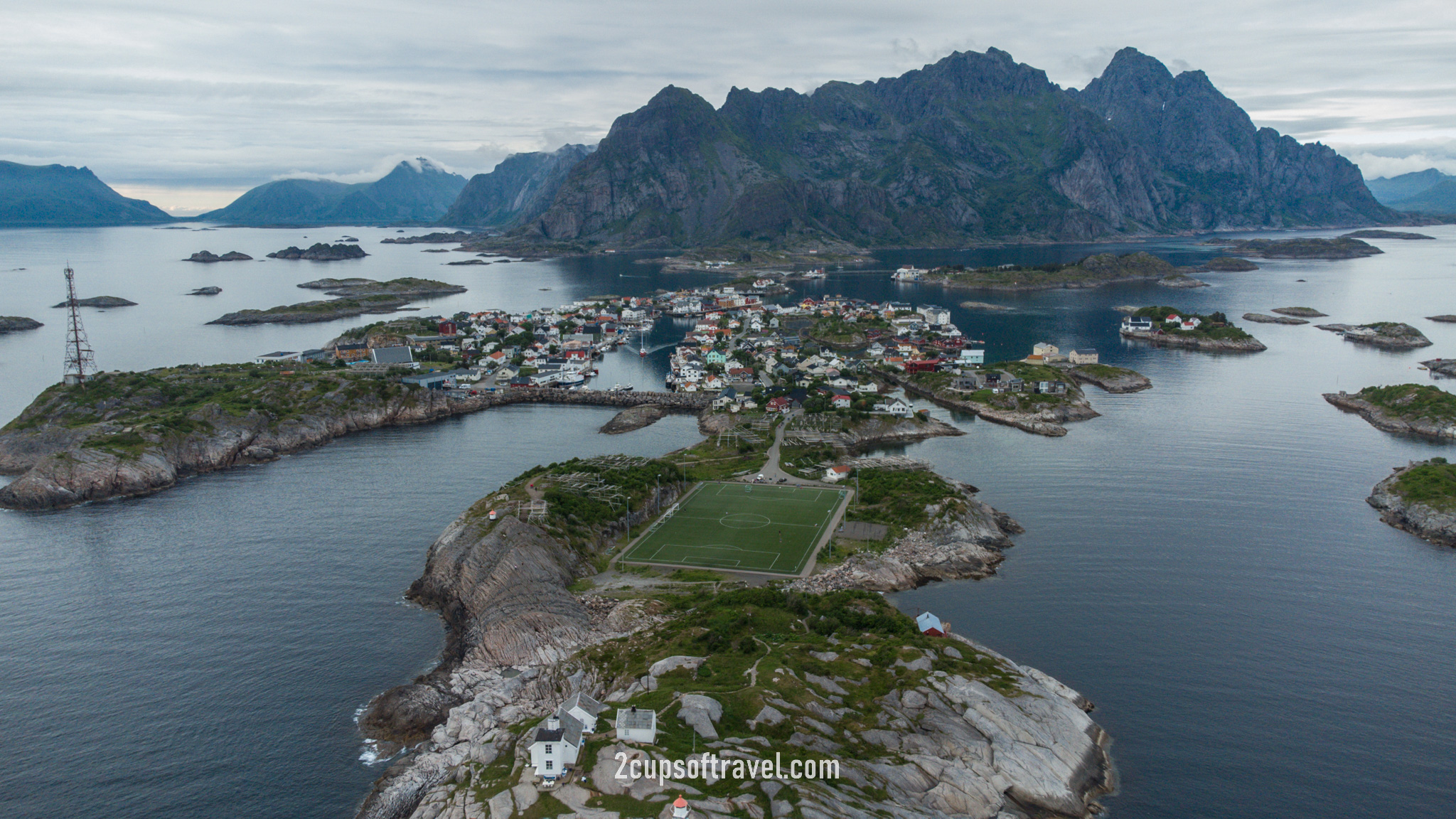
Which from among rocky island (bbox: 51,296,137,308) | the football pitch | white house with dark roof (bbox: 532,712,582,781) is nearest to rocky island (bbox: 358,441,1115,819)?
white house with dark roof (bbox: 532,712,582,781)

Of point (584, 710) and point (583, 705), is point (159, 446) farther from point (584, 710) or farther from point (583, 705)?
point (584, 710)

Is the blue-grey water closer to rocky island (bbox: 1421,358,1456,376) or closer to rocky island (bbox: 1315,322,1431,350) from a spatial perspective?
rocky island (bbox: 1421,358,1456,376)

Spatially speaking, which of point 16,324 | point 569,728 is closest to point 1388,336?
point 569,728

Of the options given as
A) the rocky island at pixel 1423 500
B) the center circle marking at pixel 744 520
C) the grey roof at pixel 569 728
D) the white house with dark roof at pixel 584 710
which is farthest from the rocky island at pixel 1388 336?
the grey roof at pixel 569 728

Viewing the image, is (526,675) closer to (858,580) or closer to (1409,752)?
(858,580)

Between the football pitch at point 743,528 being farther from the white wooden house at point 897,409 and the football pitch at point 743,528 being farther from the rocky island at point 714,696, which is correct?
the white wooden house at point 897,409

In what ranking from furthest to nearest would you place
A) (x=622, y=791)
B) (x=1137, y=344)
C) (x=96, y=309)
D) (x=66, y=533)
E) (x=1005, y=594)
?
1. (x=96, y=309)
2. (x=1137, y=344)
3. (x=66, y=533)
4. (x=1005, y=594)
5. (x=622, y=791)

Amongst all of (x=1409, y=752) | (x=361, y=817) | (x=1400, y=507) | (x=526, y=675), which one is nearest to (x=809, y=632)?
(x=526, y=675)
